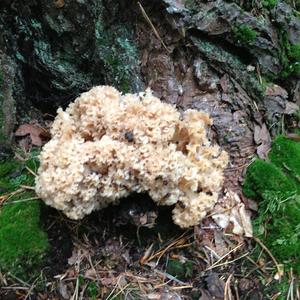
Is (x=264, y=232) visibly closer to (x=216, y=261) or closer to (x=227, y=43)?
(x=216, y=261)

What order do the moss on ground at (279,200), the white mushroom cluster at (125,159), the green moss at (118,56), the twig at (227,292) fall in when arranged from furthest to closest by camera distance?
the green moss at (118,56)
the moss on ground at (279,200)
the twig at (227,292)
the white mushroom cluster at (125,159)

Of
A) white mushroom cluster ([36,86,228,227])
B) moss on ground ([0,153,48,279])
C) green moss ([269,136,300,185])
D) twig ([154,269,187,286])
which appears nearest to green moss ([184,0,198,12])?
white mushroom cluster ([36,86,228,227])

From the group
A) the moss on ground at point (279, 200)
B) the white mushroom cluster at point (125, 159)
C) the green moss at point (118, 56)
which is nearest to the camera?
the white mushroom cluster at point (125, 159)

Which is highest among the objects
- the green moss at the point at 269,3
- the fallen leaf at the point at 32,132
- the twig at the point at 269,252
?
the green moss at the point at 269,3

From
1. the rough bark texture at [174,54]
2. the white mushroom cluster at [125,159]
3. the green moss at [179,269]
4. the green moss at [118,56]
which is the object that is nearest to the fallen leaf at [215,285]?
the green moss at [179,269]

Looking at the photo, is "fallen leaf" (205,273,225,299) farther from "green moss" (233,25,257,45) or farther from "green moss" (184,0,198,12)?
"green moss" (184,0,198,12)

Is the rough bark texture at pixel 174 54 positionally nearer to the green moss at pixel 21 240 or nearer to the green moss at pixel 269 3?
the green moss at pixel 269 3

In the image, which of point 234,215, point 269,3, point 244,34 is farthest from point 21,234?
point 269,3
